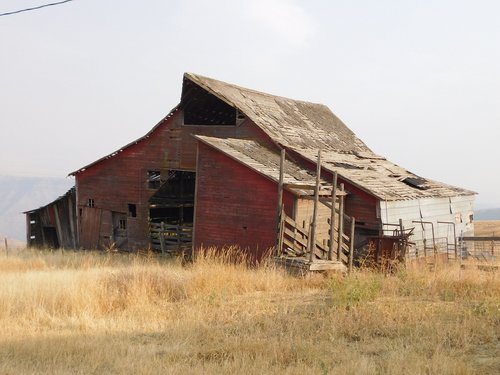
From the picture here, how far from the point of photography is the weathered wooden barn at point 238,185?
18.7 m

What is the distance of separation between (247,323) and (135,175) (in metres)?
16.1

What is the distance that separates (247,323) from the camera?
9289 millimetres

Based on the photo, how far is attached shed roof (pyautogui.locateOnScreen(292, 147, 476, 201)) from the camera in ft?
67.1

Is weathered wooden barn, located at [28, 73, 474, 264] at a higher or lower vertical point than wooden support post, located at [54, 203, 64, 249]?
higher

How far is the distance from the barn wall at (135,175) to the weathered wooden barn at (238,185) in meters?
0.04

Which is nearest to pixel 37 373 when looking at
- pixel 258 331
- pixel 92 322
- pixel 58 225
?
pixel 92 322

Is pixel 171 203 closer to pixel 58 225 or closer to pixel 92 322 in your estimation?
pixel 58 225

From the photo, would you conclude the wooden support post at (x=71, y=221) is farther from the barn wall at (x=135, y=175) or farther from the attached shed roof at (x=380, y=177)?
the attached shed roof at (x=380, y=177)

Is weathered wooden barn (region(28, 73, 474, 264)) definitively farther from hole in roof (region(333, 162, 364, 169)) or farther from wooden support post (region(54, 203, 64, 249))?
wooden support post (region(54, 203, 64, 249))

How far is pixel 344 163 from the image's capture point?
23.5m

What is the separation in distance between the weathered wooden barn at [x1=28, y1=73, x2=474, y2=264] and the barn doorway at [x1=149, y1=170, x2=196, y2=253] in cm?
5

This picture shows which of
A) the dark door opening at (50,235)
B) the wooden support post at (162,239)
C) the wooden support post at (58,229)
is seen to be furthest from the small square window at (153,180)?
the dark door opening at (50,235)

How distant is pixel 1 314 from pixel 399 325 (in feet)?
22.1

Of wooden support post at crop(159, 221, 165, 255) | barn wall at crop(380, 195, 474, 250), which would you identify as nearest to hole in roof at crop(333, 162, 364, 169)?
barn wall at crop(380, 195, 474, 250)
